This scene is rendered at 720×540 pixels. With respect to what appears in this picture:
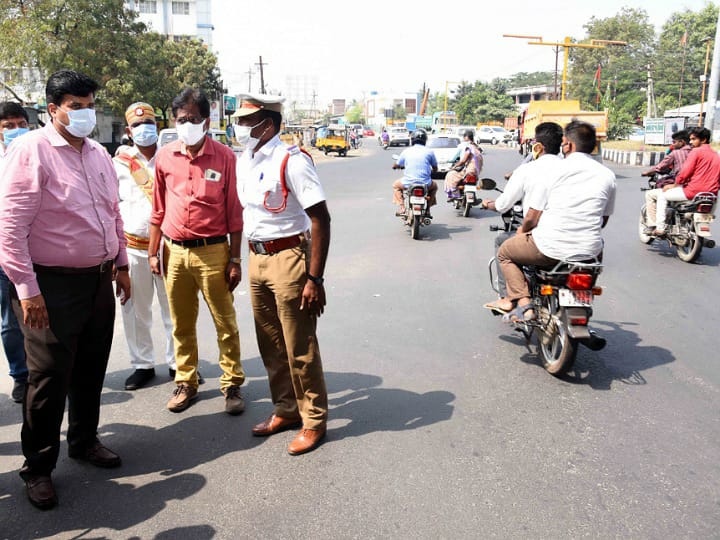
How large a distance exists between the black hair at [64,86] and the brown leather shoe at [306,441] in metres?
2.22

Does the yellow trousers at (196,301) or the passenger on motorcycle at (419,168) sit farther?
the passenger on motorcycle at (419,168)

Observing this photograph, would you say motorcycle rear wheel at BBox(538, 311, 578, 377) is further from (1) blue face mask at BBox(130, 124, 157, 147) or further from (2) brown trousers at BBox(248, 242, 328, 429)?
(1) blue face mask at BBox(130, 124, 157, 147)

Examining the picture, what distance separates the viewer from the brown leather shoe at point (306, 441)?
3.54 meters

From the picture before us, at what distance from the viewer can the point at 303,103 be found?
15162 cm

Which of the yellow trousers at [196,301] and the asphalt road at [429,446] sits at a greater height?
the yellow trousers at [196,301]

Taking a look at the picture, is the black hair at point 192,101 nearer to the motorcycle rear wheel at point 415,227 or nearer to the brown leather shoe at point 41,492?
the brown leather shoe at point 41,492

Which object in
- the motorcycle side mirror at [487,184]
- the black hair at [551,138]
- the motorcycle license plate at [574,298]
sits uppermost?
the black hair at [551,138]

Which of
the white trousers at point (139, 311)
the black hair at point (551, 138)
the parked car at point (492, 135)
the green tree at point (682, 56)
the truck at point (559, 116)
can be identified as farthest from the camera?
the green tree at point (682, 56)

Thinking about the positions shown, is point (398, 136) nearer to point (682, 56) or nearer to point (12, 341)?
point (682, 56)

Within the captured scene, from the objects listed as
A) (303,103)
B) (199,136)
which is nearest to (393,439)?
(199,136)

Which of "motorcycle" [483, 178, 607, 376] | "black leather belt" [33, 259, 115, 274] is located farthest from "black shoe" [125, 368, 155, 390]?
"motorcycle" [483, 178, 607, 376]

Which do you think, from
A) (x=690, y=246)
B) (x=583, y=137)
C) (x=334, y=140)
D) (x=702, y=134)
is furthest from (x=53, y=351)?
(x=334, y=140)

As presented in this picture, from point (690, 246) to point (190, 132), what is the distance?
733 cm

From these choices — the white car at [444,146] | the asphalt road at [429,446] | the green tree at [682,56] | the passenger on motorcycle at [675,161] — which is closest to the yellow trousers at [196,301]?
the asphalt road at [429,446]
